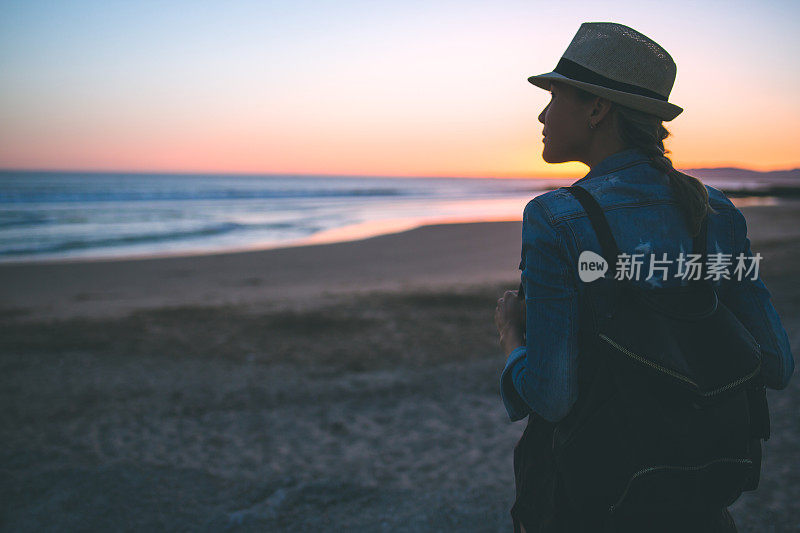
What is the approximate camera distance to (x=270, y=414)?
440cm

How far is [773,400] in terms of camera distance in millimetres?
4336

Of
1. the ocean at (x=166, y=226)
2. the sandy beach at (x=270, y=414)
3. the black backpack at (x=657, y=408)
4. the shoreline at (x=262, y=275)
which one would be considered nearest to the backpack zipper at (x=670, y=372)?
the black backpack at (x=657, y=408)

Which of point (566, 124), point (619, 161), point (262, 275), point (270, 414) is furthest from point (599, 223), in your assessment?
point (262, 275)

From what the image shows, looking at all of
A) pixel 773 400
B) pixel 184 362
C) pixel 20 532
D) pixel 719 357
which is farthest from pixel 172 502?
pixel 773 400

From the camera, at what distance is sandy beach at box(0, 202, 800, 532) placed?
3154 millimetres

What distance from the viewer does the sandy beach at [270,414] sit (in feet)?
10.3

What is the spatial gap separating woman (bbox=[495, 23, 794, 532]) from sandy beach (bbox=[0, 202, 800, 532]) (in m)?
2.14

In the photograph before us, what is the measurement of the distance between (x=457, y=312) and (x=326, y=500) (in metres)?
4.36

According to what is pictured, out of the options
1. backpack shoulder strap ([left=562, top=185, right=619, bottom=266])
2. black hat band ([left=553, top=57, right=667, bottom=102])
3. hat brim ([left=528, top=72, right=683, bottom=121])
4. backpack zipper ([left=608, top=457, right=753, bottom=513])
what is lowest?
backpack zipper ([left=608, top=457, right=753, bottom=513])

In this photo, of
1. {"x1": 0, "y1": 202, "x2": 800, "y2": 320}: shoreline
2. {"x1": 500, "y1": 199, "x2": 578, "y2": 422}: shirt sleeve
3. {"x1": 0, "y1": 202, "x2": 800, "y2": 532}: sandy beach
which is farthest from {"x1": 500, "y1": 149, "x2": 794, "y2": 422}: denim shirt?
{"x1": 0, "y1": 202, "x2": 800, "y2": 320}: shoreline

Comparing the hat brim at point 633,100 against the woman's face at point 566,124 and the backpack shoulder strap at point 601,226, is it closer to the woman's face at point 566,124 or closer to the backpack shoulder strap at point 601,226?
the woman's face at point 566,124

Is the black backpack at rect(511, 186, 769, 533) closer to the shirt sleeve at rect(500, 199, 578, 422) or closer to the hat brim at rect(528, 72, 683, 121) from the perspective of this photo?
the shirt sleeve at rect(500, 199, 578, 422)

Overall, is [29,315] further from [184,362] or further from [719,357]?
[719,357]

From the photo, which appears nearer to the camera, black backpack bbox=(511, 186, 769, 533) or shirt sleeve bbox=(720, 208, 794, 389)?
black backpack bbox=(511, 186, 769, 533)
